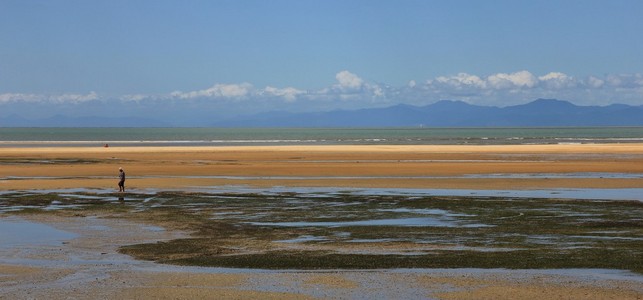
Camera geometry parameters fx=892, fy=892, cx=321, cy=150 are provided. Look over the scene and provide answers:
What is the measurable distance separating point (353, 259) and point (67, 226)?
1032cm

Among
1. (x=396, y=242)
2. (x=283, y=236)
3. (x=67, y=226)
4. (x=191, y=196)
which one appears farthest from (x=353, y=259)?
(x=191, y=196)

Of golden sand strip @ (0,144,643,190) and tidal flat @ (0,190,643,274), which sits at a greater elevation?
tidal flat @ (0,190,643,274)

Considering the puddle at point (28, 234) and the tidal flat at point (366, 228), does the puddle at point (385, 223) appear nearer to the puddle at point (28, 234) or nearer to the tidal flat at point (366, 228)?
the tidal flat at point (366, 228)

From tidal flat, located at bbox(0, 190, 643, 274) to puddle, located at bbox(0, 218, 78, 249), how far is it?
2.46 meters

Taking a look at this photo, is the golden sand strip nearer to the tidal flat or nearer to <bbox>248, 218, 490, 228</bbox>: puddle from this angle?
the tidal flat

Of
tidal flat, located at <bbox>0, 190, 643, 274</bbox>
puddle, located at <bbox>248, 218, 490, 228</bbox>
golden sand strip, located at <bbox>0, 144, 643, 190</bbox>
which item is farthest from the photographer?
golden sand strip, located at <bbox>0, 144, 643, 190</bbox>

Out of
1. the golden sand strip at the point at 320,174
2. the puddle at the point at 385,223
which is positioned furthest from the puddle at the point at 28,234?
the golden sand strip at the point at 320,174

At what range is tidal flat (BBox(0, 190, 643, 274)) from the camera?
18781 mm

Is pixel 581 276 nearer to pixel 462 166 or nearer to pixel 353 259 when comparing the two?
pixel 353 259

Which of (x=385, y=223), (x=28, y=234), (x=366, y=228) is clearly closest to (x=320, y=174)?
(x=385, y=223)

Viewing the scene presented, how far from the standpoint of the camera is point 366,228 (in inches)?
959

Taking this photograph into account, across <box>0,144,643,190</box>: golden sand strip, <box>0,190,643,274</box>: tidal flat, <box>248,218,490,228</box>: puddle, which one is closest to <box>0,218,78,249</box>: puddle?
<box>0,190,643,274</box>: tidal flat

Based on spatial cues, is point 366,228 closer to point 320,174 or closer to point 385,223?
point 385,223

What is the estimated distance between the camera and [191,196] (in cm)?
3547
